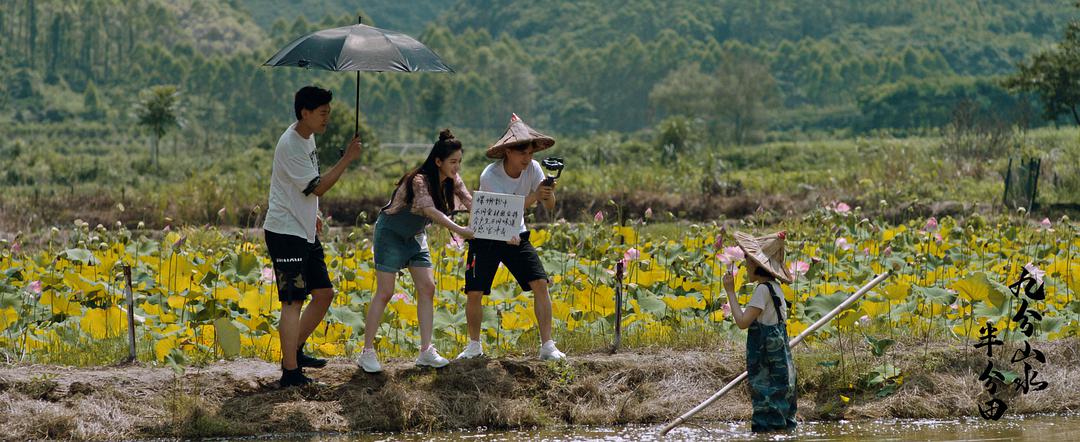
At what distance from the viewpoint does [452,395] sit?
7.21 meters

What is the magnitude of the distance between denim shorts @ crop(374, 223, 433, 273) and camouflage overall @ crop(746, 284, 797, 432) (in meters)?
1.76

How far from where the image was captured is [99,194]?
74.5 feet

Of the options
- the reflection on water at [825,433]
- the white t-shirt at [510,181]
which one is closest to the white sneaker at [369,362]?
the reflection on water at [825,433]

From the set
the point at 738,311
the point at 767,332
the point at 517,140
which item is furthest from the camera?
the point at 517,140

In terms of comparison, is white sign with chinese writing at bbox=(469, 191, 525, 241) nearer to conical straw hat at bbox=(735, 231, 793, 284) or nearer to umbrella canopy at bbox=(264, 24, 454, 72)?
umbrella canopy at bbox=(264, 24, 454, 72)

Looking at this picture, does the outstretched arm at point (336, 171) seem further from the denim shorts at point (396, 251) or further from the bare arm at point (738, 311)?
the bare arm at point (738, 311)

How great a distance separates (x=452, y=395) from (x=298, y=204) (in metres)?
1.35

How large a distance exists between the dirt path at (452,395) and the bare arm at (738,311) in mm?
1069

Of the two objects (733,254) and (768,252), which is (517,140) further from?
(733,254)

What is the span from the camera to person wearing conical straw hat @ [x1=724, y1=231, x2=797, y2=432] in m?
6.42

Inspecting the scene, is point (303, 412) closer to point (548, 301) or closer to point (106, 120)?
point (548, 301)

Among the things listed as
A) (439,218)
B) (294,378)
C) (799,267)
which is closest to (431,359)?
Answer: (294,378)

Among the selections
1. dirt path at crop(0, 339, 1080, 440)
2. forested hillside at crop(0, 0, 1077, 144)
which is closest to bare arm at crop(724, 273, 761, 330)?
dirt path at crop(0, 339, 1080, 440)

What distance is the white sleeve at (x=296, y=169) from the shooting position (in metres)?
6.68
